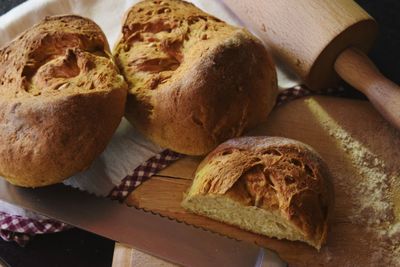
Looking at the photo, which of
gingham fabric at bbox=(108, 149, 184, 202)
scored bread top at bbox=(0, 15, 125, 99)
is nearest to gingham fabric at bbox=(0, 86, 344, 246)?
gingham fabric at bbox=(108, 149, 184, 202)

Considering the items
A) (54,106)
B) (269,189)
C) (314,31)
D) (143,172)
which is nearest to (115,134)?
(143,172)

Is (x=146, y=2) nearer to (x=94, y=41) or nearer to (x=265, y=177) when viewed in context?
(x=94, y=41)

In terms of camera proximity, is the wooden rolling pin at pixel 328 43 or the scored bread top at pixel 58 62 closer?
the scored bread top at pixel 58 62

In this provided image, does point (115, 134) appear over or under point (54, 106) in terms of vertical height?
under

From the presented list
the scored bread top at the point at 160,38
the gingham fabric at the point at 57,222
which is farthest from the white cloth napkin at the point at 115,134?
the scored bread top at the point at 160,38

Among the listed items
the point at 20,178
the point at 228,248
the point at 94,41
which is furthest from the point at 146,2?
the point at 228,248

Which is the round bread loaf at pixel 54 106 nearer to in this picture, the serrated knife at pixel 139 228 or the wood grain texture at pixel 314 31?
the serrated knife at pixel 139 228

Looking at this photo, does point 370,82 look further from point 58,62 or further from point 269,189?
point 58,62

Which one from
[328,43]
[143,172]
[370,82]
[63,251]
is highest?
[328,43]
